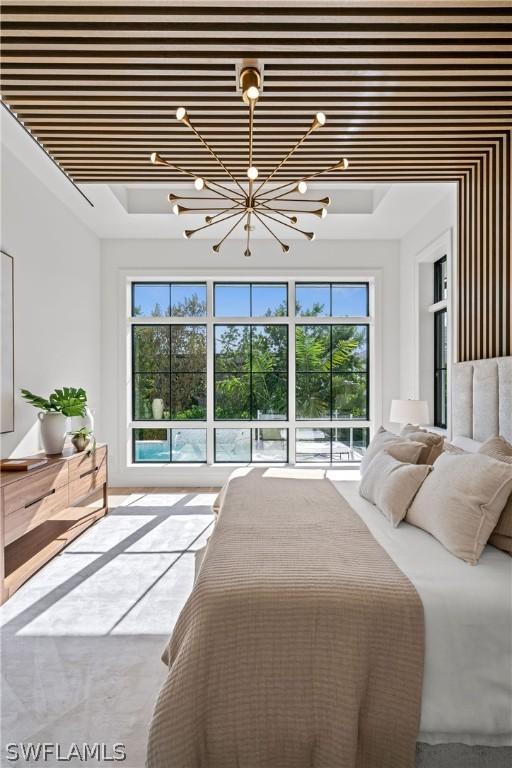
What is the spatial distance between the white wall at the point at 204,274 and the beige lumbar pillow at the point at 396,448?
105 inches

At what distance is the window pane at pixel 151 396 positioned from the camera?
18.8ft

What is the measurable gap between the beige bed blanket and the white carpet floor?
1.41 ft

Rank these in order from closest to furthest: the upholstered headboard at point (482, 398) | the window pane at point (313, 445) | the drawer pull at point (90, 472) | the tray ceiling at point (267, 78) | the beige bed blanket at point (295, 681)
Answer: the beige bed blanket at point (295, 681)
the tray ceiling at point (267, 78)
the upholstered headboard at point (482, 398)
the drawer pull at point (90, 472)
the window pane at point (313, 445)

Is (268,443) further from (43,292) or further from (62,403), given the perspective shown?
(43,292)

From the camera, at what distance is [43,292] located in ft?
13.1

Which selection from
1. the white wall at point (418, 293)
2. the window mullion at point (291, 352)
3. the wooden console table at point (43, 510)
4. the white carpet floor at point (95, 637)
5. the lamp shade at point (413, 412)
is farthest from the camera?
the window mullion at point (291, 352)

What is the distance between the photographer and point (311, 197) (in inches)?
187

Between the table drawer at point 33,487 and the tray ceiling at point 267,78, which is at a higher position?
the tray ceiling at point 267,78

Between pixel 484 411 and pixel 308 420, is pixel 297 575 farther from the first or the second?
pixel 308 420

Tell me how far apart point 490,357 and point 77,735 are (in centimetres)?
299

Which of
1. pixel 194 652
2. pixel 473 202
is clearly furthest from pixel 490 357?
pixel 194 652

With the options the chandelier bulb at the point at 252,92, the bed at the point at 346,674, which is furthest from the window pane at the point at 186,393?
the bed at the point at 346,674

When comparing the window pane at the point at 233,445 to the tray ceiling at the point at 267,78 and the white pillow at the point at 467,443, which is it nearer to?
the white pillow at the point at 467,443

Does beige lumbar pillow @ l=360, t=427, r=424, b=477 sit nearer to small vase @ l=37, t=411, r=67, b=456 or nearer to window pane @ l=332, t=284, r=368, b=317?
small vase @ l=37, t=411, r=67, b=456
